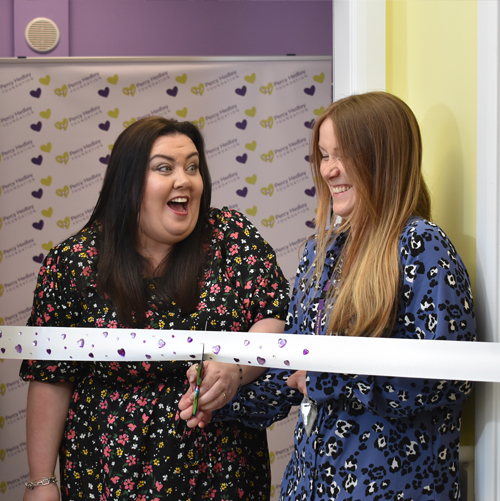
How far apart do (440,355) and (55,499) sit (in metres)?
1.23

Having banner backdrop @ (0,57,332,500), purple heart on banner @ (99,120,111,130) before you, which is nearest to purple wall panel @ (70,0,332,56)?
banner backdrop @ (0,57,332,500)

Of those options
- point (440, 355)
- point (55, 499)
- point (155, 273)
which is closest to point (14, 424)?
point (55, 499)

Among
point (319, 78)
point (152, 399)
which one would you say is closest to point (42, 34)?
point (319, 78)

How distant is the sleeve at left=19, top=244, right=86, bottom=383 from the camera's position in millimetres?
1691

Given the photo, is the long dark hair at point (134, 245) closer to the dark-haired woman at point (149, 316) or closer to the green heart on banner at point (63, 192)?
the dark-haired woman at point (149, 316)

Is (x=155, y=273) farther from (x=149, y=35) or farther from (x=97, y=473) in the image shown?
(x=149, y=35)

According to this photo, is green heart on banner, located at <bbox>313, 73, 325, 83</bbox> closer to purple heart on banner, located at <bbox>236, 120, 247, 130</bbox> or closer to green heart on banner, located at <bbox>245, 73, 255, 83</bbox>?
green heart on banner, located at <bbox>245, 73, 255, 83</bbox>

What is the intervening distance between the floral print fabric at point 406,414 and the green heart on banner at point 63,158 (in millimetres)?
2489

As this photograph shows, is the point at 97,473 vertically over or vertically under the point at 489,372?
under

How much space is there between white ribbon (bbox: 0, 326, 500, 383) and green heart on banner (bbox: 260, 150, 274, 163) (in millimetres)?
2319

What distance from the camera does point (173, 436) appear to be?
1.57 metres

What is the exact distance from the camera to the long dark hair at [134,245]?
1653mm

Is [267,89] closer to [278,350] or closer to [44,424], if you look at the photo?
[44,424]

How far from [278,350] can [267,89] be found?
8.47ft
